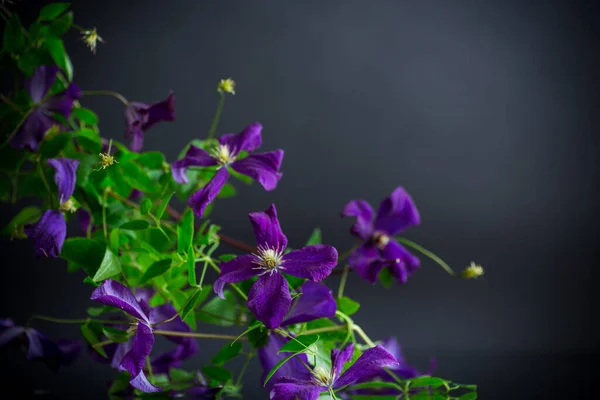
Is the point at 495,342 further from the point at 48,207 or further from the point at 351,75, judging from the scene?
the point at 48,207

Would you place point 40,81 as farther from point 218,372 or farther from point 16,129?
point 218,372

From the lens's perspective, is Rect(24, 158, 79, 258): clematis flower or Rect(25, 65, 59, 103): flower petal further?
Rect(25, 65, 59, 103): flower petal

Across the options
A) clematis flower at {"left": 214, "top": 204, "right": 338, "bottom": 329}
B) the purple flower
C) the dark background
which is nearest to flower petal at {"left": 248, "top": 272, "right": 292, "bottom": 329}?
clematis flower at {"left": 214, "top": 204, "right": 338, "bottom": 329}

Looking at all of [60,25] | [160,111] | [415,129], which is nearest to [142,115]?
[160,111]

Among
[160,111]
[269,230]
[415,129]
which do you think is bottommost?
[269,230]

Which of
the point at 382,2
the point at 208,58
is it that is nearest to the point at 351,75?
the point at 382,2

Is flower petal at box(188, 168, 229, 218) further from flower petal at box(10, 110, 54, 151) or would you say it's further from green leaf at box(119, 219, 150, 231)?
flower petal at box(10, 110, 54, 151)

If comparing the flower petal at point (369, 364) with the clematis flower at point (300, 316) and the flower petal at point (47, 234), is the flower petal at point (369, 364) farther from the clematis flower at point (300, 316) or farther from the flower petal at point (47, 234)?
the flower petal at point (47, 234)
